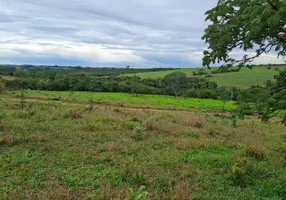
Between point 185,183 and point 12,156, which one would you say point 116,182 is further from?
point 12,156

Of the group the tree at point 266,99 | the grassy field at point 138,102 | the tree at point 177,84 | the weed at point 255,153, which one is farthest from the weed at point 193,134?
the tree at point 177,84

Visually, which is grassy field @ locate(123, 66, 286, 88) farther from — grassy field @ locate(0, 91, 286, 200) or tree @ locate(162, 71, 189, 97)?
tree @ locate(162, 71, 189, 97)

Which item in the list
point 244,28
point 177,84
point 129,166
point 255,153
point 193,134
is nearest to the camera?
point 244,28

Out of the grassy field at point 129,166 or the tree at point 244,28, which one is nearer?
the tree at point 244,28

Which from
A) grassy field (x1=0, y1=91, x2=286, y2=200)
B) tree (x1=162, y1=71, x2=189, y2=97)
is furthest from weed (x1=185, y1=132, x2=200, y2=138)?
tree (x1=162, y1=71, x2=189, y2=97)

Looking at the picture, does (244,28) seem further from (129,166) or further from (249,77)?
(249,77)

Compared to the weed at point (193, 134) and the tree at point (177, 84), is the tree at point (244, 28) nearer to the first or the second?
the weed at point (193, 134)

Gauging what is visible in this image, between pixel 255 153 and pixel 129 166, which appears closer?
pixel 129 166

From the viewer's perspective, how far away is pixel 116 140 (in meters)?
10.1

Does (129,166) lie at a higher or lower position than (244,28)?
lower

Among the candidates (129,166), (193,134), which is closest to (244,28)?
(129,166)

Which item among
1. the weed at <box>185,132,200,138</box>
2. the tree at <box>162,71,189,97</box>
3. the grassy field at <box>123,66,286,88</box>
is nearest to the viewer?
the grassy field at <box>123,66,286,88</box>

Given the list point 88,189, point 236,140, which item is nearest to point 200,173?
point 88,189

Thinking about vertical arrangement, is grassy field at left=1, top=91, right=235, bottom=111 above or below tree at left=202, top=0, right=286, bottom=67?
below
